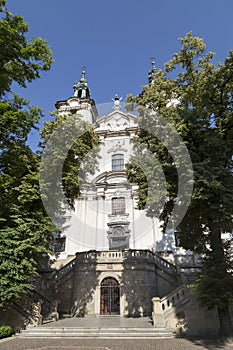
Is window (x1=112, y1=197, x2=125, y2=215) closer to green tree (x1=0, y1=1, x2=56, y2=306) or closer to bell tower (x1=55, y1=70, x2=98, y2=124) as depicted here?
green tree (x1=0, y1=1, x2=56, y2=306)

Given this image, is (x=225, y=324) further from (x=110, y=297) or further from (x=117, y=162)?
(x=117, y=162)

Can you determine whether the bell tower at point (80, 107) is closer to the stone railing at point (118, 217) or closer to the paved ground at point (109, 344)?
the stone railing at point (118, 217)

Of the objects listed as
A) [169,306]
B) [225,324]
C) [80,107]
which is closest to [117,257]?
[169,306]

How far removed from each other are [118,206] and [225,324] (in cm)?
1668

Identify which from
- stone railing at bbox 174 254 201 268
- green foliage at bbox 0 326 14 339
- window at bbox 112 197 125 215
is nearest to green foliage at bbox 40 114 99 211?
green foliage at bbox 0 326 14 339

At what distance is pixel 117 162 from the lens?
28594mm

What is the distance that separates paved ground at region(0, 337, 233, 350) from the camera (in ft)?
28.1

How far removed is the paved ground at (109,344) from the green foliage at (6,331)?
1.49 ft

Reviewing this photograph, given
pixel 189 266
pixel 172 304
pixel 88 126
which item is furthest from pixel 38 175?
pixel 189 266

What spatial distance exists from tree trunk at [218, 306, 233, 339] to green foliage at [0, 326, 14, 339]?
8.69 meters

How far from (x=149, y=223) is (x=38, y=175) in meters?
14.0

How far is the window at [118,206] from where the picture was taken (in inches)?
992

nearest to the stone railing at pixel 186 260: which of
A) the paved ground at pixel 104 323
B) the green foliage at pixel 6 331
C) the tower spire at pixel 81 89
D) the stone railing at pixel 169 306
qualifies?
the paved ground at pixel 104 323

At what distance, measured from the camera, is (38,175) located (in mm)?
12719
